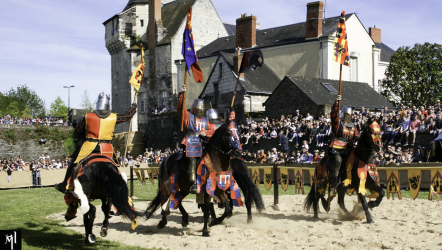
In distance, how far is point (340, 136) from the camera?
9953 millimetres

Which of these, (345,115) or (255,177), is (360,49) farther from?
(345,115)

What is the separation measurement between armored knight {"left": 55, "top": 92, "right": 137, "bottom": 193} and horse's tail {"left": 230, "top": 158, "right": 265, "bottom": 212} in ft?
10.4

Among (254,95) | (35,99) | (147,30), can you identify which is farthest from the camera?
(35,99)

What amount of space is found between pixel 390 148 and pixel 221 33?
3620cm

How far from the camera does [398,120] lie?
18.9m

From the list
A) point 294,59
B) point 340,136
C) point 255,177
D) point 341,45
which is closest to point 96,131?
point 340,136

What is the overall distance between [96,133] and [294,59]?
29704 mm

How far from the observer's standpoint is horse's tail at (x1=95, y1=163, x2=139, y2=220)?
768 cm

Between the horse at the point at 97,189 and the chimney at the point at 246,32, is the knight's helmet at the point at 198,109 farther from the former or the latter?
the chimney at the point at 246,32

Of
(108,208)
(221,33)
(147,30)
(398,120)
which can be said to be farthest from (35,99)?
(108,208)

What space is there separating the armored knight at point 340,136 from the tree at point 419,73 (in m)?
25.4

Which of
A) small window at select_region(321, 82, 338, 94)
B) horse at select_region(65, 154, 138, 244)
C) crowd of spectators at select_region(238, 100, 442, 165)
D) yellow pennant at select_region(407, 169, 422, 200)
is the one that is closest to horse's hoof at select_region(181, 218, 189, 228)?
horse at select_region(65, 154, 138, 244)

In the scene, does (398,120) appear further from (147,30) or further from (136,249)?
(147,30)

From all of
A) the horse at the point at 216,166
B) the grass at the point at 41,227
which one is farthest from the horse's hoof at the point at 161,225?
the grass at the point at 41,227
